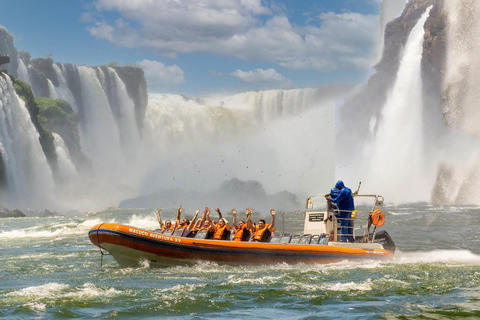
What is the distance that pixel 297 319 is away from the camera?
40.8 ft

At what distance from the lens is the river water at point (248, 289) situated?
1302 cm

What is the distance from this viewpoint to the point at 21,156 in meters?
74.4

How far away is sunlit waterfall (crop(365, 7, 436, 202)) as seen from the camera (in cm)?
6800

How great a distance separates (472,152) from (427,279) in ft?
161

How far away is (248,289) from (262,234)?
12.7 ft

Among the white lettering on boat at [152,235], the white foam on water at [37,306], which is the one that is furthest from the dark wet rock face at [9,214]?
the white foam on water at [37,306]

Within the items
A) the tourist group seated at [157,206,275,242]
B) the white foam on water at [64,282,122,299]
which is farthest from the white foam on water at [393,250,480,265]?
the white foam on water at [64,282,122,299]

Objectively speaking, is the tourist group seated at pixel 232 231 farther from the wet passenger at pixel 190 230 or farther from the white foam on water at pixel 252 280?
the white foam on water at pixel 252 280

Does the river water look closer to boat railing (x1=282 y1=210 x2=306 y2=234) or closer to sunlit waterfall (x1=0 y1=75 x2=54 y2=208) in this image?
boat railing (x1=282 y1=210 x2=306 y2=234)

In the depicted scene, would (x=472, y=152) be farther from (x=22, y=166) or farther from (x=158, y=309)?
(x=158, y=309)

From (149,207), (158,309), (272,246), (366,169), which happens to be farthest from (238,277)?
(149,207)

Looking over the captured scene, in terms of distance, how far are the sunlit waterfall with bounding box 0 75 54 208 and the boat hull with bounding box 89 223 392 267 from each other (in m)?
55.5

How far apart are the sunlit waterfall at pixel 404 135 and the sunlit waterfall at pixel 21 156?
3393 centimetres

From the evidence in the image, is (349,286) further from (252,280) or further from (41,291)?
(41,291)
